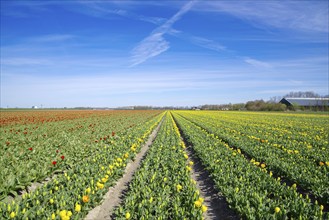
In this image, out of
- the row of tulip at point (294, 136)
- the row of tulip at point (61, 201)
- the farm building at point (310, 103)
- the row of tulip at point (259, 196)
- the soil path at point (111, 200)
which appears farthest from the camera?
the farm building at point (310, 103)

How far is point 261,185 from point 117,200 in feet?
13.2

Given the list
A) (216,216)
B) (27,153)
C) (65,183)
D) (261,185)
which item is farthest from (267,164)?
(27,153)

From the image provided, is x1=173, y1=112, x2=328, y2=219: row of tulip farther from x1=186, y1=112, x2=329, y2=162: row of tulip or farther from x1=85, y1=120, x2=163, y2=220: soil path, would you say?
x1=186, y1=112, x2=329, y2=162: row of tulip

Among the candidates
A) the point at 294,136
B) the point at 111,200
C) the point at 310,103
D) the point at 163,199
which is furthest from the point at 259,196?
the point at 310,103

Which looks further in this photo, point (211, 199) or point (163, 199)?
point (211, 199)

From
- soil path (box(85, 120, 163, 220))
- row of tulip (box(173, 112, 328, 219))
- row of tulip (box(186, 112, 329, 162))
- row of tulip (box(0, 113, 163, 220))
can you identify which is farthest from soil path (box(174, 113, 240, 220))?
row of tulip (box(186, 112, 329, 162))

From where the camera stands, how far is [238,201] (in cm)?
506

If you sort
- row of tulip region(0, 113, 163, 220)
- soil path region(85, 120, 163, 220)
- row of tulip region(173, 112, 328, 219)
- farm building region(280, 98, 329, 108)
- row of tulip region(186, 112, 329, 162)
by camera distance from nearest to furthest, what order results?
1. row of tulip region(0, 113, 163, 220)
2. row of tulip region(173, 112, 328, 219)
3. soil path region(85, 120, 163, 220)
4. row of tulip region(186, 112, 329, 162)
5. farm building region(280, 98, 329, 108)

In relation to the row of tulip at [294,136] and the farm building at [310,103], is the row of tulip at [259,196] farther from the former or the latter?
the farm building at [310,103]

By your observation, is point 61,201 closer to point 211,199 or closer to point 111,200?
point 111,200

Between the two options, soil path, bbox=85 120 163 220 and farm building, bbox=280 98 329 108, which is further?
farm building, bbox=280 98 329 108

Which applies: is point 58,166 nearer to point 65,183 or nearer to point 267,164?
point 65,183

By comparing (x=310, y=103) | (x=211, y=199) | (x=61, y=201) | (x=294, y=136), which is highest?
(x=310, y=103)

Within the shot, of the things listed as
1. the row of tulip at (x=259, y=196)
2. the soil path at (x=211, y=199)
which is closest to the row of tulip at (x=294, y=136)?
the row of tulip at (x=259, y=196)
